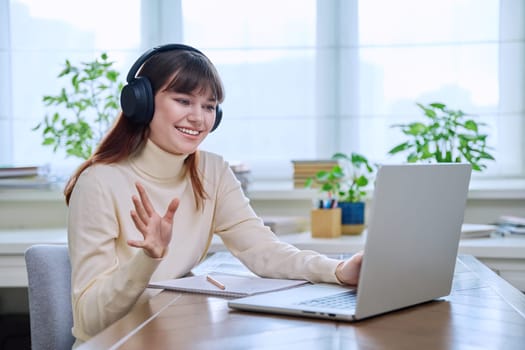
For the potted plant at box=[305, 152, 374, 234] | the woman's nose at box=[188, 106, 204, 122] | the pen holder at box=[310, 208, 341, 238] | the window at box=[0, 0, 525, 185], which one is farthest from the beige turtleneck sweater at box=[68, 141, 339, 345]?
the window at box=[0, 0, 525, 185]

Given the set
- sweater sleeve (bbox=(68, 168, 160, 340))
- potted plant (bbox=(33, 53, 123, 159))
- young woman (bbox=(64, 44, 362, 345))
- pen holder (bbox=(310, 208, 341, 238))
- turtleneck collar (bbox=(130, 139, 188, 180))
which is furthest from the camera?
potted plant (bbox=(33, 53, 123, 159))

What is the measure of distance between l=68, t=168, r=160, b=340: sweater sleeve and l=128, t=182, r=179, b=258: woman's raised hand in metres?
0.05

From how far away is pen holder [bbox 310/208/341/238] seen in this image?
2.55 meters

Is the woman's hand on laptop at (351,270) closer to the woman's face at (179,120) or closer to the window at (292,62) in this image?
the woman's face at (179,120)

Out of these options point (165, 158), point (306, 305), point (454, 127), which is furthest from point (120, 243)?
point (454, 127)

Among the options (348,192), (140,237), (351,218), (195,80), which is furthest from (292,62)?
(140,237)

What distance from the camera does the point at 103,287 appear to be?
1.43m

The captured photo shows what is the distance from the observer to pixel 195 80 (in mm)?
1706

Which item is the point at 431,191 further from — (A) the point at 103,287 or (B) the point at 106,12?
(B) the point at 106,12

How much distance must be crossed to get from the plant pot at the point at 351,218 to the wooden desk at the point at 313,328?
123cm

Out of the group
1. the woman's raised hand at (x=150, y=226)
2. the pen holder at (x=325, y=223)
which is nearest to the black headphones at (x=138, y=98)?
the woman's raised hand at (x=150, y=226)

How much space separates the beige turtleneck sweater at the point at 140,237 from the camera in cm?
144

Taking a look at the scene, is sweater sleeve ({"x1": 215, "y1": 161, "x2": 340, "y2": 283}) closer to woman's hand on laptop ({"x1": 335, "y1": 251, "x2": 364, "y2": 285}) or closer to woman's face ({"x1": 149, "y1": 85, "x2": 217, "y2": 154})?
woman's hand on laptop ({"x1": 335, "y1": 251, "x2": 364, "y2": 285})

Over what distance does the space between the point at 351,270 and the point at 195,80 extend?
54 cm
